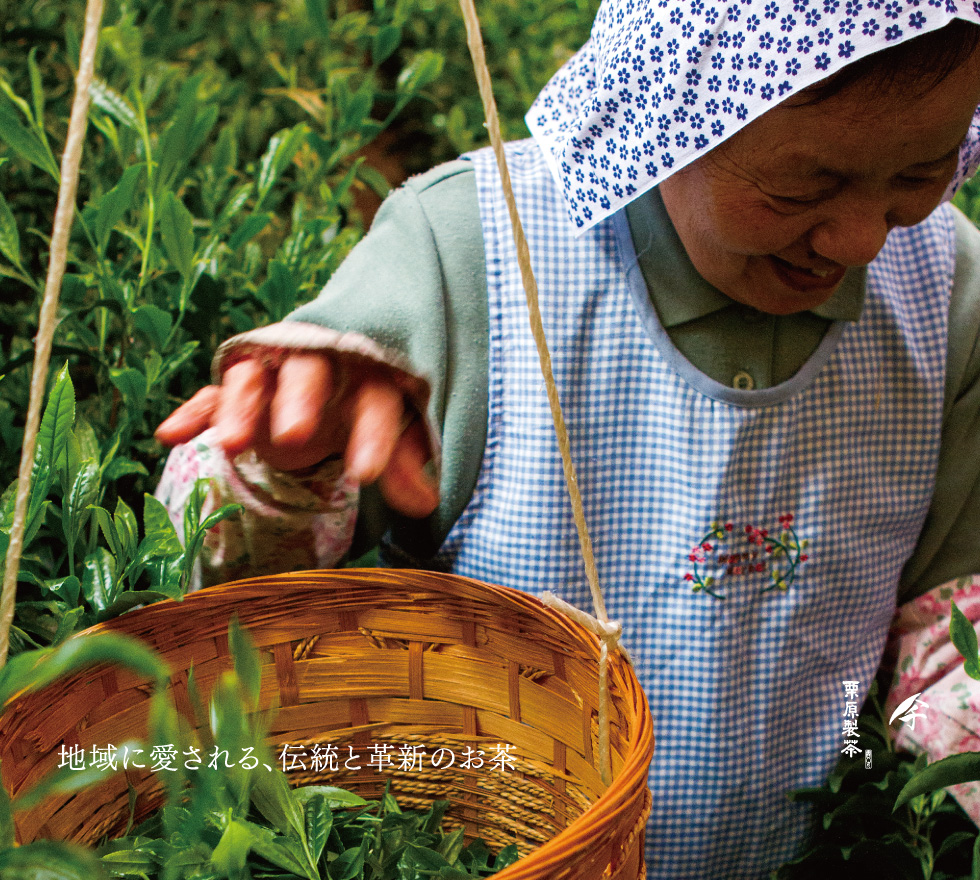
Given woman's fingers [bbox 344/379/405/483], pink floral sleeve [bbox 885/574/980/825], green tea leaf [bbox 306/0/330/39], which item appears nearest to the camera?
woman's fingers [bbox 344/379/405/483]

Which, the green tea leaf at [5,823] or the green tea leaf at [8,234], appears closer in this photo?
the green tea leaf at [5,823]

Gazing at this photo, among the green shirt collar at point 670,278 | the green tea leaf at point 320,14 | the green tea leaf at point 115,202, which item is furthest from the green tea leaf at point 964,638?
the green tea leaf at point 320,14

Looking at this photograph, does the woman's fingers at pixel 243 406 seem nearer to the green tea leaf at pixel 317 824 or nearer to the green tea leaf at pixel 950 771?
the green tea leaf at pixel 317 824

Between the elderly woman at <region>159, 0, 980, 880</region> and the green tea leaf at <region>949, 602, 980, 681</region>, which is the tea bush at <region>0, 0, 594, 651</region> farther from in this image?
the green tea leaf at <region>949, 602, 980, 681</region>

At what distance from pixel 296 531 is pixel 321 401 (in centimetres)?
19

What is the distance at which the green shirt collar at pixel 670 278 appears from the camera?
86 centimetres

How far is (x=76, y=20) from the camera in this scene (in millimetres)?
1237

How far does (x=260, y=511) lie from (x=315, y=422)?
0.17m

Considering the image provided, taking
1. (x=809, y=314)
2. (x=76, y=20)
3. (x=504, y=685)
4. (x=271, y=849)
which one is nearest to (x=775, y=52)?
(x=809, y=314)

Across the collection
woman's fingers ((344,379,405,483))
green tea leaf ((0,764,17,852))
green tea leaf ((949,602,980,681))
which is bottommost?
green tea leaf ((949,602,980,681))

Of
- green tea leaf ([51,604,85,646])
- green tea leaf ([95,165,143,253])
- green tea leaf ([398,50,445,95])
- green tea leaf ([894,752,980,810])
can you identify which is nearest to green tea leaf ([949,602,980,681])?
green tea leaf ([894,752,980,810])

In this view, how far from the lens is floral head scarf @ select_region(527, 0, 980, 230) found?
0.60 m

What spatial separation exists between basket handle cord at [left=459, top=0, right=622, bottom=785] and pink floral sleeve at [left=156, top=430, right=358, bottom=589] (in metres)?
0.23

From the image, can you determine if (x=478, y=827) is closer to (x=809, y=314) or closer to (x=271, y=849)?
(x=271, y=849)
